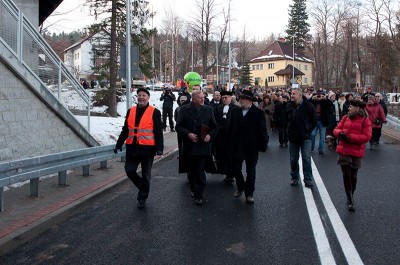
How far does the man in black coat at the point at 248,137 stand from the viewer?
23.4 ft

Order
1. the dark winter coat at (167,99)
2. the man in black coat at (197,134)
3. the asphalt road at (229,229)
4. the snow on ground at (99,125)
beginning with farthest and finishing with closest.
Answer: the dark winter coat at (167,99)
the snow on ground at (99,125)
the man in black coat at (197,134)
the asphalt road at (229,229)

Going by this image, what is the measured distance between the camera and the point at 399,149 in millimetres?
14516

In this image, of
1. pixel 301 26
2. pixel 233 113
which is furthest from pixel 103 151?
pixel 301 26

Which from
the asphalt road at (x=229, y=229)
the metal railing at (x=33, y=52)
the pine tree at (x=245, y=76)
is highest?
the pine tree at (x=245, y=76)

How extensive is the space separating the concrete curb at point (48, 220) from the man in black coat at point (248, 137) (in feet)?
8.26

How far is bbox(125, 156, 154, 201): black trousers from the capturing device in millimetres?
6844

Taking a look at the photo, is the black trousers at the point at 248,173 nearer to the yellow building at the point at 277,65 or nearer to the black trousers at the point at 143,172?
the black trousers at the point at 143,172

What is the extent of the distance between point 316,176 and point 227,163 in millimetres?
2188

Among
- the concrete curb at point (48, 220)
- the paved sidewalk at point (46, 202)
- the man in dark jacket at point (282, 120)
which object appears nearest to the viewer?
the concrete curb at point (48, 220)

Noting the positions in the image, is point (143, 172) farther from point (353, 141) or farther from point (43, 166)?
point (353, 141)

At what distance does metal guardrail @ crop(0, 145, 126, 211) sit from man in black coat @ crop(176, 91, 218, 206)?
222 cm

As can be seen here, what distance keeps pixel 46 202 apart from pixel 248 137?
3.37 m

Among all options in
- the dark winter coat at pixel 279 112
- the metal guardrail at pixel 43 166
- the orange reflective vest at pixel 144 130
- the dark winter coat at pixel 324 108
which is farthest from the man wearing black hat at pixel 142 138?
the dark winter coat at pixel 279 112

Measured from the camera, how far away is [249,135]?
7.14 metres
